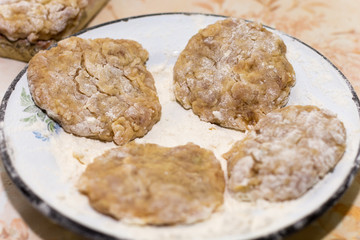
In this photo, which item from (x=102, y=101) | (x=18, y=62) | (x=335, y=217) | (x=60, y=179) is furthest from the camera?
(x=18, y=62)

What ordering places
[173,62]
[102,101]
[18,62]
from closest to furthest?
[102,101]
[173,62]
[18,62]

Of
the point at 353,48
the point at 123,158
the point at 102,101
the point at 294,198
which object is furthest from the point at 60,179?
the point at 353,48

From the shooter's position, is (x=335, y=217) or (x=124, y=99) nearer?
(x=335, y=217)

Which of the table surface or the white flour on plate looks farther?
the table surface

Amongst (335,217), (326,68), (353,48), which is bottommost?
(335,217)

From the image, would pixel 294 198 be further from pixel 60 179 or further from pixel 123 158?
pixel 60 179

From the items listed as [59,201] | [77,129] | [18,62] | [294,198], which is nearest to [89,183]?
[59,201]

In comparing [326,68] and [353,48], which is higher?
[326,68]

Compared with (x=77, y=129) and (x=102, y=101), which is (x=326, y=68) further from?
(x=77, y=129)

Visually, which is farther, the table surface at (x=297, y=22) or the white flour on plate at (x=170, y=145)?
the table surface at (x=297, y=22)

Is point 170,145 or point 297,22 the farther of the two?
point 297,22
